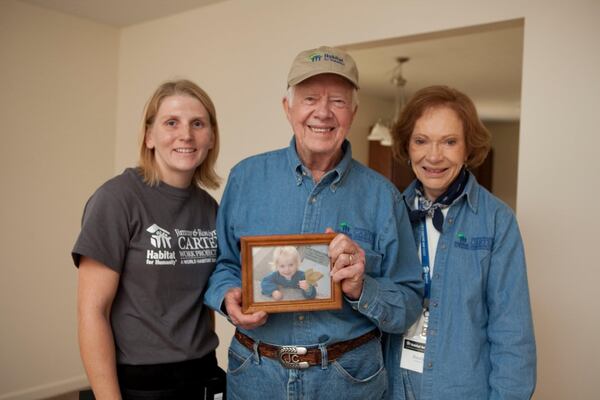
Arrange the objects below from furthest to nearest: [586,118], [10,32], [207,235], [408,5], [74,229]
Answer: [74,229] → [10,32] → [408,5] → [586,118] → [207,235]

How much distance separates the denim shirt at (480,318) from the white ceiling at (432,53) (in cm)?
163

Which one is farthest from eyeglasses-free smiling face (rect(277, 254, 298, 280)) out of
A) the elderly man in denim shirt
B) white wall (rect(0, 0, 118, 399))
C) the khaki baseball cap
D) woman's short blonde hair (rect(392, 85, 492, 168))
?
white wall (rect(0, 0, 118, 399))

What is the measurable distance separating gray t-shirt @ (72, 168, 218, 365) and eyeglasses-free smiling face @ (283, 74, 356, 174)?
52 centimetres

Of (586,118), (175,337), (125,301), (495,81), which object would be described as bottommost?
(175,337)

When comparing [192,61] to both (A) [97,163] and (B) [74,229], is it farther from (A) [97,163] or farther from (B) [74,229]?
(B) [74,229]

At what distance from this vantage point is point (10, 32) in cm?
402

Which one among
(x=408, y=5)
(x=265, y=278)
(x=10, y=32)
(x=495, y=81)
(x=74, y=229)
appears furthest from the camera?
(x=495, y=81)

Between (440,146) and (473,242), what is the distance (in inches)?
13.7

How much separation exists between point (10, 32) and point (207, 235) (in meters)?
3.33

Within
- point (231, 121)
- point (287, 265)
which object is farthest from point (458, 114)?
point (231, 121)

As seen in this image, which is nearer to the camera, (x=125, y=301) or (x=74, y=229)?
(x=125, y=301)

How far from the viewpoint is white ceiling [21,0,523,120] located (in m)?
4.07

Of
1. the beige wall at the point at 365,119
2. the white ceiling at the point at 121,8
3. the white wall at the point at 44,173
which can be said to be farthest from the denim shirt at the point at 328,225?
the beige wall at the point at 365,119

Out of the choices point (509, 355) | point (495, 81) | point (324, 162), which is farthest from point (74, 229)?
point (495, 81)
